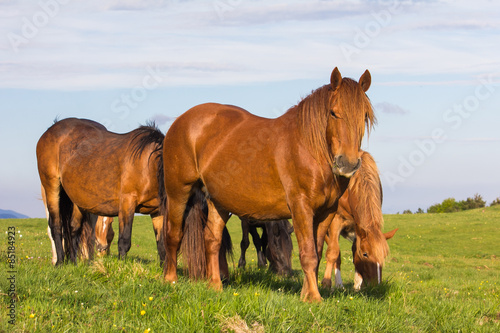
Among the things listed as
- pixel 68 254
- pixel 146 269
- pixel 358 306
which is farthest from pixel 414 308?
pixel 68 254

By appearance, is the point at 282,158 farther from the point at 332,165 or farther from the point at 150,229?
the point at 150,229

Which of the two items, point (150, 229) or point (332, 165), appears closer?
point (332, 165)

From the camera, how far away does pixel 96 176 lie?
8.95 meters

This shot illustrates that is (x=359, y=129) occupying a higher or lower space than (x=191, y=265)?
higher

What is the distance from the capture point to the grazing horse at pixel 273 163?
5180mm

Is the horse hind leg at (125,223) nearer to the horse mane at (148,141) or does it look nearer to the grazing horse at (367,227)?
the horse mane at (148,141)

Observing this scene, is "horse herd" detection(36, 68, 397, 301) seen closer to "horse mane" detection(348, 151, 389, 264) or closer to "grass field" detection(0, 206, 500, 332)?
"horse mane" detection(348, 151, 389, 264)

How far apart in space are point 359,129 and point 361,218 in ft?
9.73

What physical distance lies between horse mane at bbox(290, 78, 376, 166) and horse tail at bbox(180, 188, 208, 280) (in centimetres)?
204

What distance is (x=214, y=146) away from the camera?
6.19m

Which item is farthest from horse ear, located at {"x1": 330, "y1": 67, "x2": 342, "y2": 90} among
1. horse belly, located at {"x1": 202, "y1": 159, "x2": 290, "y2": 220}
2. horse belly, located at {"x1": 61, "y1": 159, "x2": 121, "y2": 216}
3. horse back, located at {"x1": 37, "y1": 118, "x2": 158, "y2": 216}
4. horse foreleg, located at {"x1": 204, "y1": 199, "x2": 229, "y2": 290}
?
horse belly, located at {"x1": 61, "y1": 159, "x2": 121, "y2": 216}

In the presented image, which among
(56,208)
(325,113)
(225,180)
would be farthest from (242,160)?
(56,208)

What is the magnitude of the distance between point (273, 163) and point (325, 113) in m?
0.82

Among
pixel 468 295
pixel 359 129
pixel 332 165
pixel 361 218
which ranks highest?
pixel 359 129
